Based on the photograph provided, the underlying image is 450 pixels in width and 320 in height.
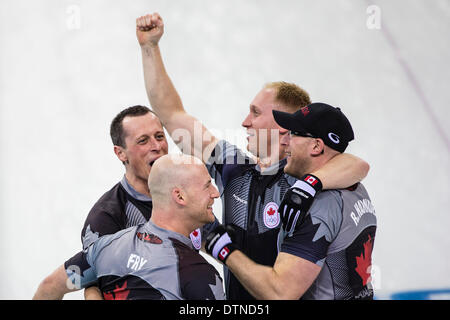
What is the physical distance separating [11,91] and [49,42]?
0.47 metres

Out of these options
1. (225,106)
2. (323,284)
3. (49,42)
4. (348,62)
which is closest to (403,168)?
(348,62)

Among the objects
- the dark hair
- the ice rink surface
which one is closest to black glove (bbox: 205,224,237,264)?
the dark hair

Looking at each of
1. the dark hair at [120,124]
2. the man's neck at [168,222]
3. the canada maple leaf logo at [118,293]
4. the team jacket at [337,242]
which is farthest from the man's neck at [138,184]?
the team jacket at [337,242]

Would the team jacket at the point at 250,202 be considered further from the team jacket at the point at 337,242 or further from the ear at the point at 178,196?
the ear at the point at 178,196

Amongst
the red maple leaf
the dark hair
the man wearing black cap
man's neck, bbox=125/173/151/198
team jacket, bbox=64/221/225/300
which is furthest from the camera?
the dark hair

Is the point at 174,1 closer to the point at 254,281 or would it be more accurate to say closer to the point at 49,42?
the point at 49,42

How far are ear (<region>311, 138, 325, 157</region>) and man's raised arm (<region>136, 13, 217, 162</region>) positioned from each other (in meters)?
0.52

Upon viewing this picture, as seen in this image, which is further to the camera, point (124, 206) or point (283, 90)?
point (283, 90)

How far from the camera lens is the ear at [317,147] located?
199 centimetres

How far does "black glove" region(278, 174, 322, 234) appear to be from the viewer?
182cm

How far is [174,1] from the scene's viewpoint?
4211mm

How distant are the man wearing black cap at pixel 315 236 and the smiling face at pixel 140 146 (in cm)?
50

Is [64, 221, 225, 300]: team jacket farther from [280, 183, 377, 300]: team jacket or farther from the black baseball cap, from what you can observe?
the black baseball cap

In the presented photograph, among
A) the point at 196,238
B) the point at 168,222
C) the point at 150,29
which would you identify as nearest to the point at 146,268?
the point at 168,222
